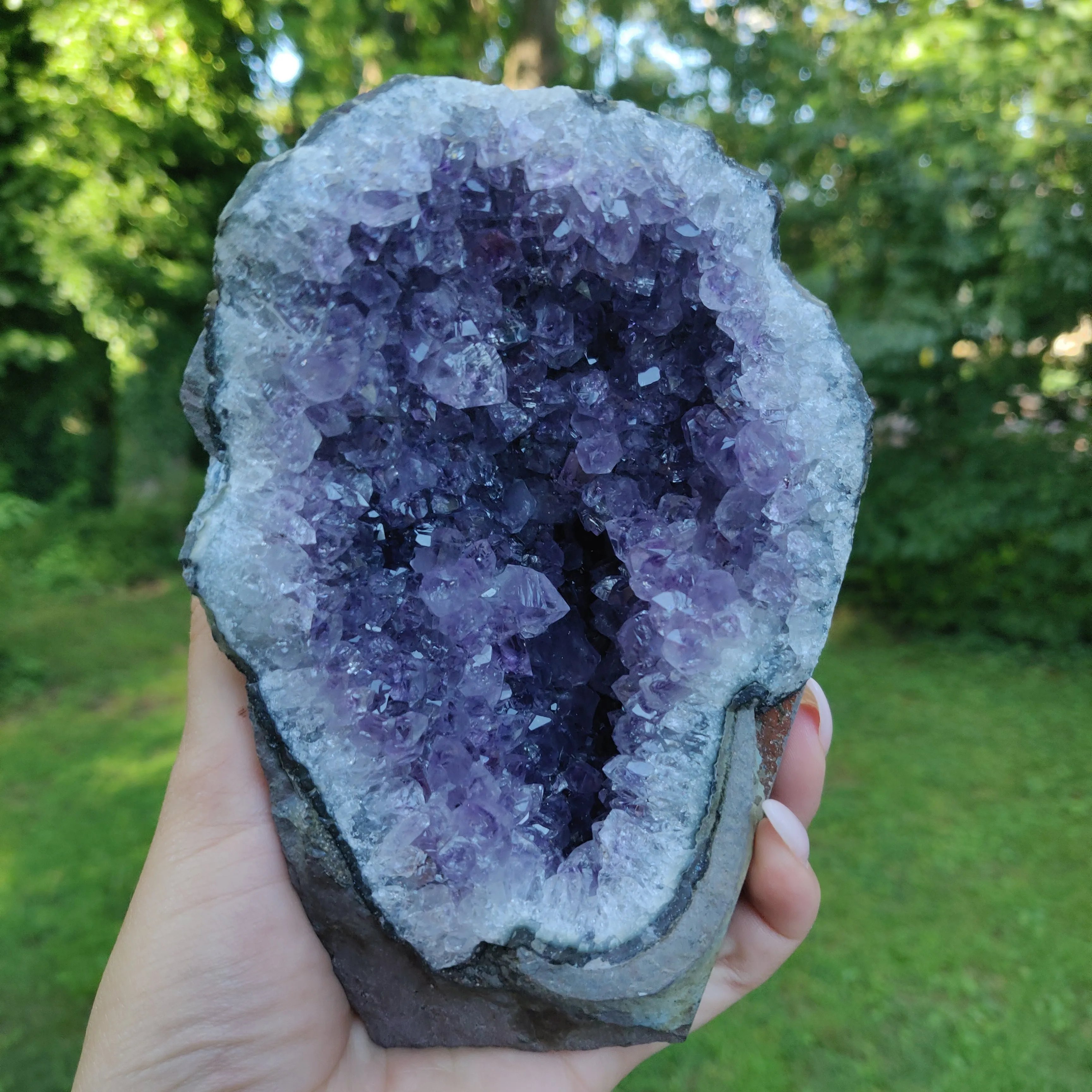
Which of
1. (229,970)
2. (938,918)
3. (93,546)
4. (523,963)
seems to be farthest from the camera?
(93,546)

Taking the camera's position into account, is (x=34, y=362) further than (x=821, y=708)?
Yes

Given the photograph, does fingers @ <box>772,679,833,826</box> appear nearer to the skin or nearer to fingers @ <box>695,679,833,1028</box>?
fingers @ <box>695,679,833,1028</box>

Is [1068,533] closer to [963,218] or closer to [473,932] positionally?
[963,218]

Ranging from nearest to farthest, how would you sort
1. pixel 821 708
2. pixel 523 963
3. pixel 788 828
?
pixel 523 963
pixel 788 828
pixel 821 708

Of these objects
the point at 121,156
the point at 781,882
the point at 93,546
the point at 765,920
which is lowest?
the point at 93,546

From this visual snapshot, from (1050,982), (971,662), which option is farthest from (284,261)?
(971,662)

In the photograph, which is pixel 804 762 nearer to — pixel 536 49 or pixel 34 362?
pixel 536 49

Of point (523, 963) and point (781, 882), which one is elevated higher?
point (523, 963)

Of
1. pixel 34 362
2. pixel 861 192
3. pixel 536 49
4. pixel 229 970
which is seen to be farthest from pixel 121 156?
pixel 229 970

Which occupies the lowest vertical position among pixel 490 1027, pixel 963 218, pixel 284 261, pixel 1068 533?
pixel 1068 533
